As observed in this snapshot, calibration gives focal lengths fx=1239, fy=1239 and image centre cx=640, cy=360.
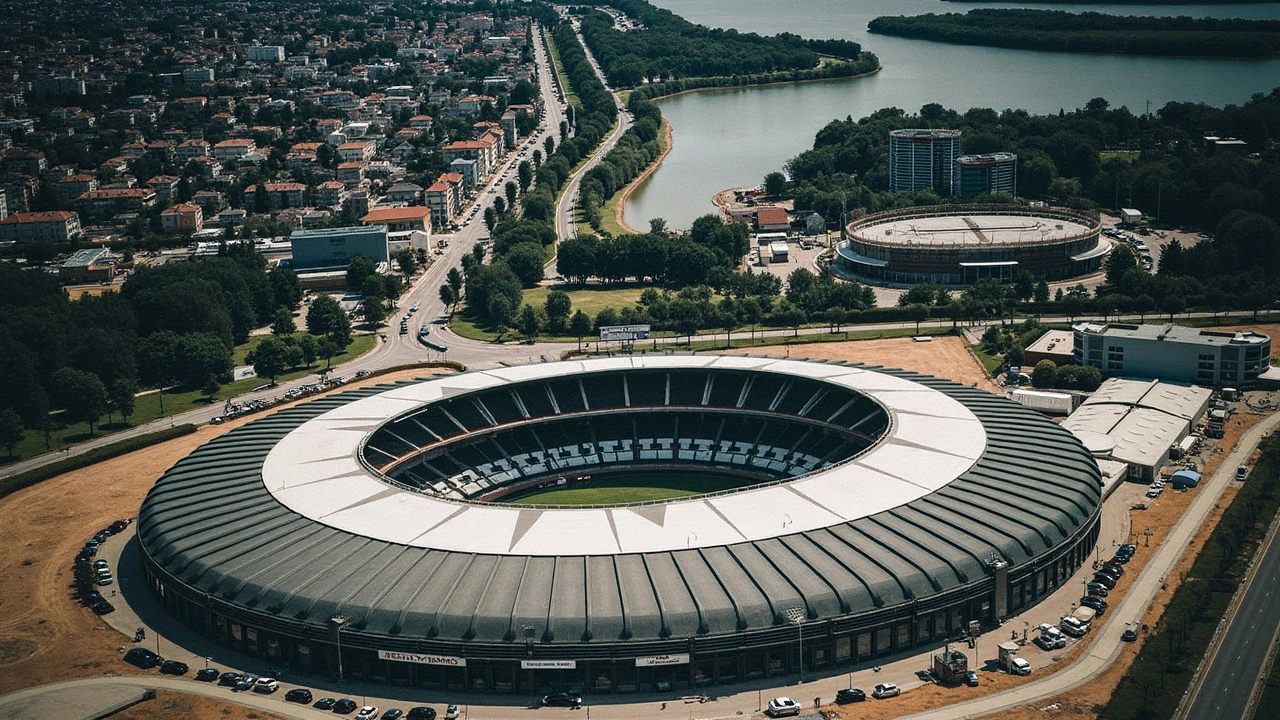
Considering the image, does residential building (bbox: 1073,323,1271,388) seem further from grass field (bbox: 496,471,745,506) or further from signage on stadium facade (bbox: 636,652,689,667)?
signage on stadium facade (bbox: 636,652,689,667)

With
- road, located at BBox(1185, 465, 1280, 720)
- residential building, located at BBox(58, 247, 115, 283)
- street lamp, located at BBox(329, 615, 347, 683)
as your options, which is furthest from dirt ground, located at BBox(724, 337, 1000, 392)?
residential building, located at BBox(58, 247, 115, 283)

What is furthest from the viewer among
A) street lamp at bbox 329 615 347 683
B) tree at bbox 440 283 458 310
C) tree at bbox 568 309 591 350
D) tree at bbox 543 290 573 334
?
tree at bbox 440 283 458 310

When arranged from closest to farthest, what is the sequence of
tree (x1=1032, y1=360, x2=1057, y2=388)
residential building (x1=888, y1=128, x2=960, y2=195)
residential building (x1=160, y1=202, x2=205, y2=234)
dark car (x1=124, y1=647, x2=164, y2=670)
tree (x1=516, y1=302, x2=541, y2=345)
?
dark car (x1=124, y1=647, x2=164, y2=670), tree (x1=1032, y1=360, x2=1057, y2=388), tree (x1=516, y1=302, x2=541, y2=345), residential building (x1=160, y1=202, x2=205, y2=234), residential building (x1=888, y1=128, x2=960, y2=195)

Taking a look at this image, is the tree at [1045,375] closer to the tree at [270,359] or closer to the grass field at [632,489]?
the grass field at [632,489]

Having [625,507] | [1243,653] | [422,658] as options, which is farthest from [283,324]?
[1243,653]

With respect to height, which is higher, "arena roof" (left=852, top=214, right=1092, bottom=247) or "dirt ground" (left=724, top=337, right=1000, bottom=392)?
"arena roof" (left=852, top=214, right=1092, bottom=247)

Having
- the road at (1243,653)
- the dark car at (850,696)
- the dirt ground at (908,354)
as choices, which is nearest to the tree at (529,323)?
Answer: the dirt ground at (908,354)
